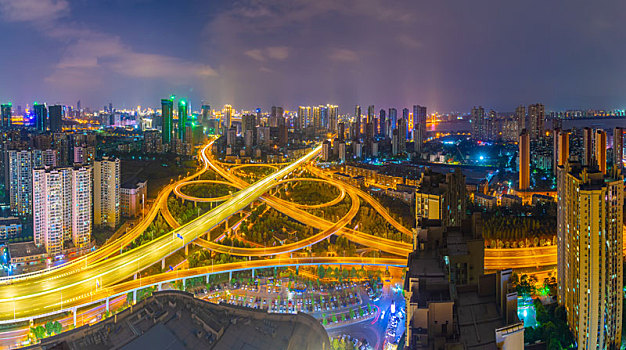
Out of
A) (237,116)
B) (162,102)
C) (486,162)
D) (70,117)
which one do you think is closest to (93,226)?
(162,102)

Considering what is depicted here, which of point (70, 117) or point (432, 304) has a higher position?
point (70, 117)

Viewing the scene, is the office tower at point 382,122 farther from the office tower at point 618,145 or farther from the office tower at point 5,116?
the office tower at point 5,116

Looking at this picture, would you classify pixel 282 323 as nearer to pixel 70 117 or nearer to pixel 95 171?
pixel 95 171

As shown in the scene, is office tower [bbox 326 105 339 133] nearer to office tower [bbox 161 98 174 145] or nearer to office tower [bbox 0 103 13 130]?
office tower [bbox 161 98 174 145]

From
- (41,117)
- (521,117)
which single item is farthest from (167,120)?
(521,117)

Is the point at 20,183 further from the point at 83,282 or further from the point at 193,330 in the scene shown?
the point at 193,330

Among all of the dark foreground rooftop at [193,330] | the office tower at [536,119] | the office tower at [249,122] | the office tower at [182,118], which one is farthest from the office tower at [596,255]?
the office tower at [249,122]
